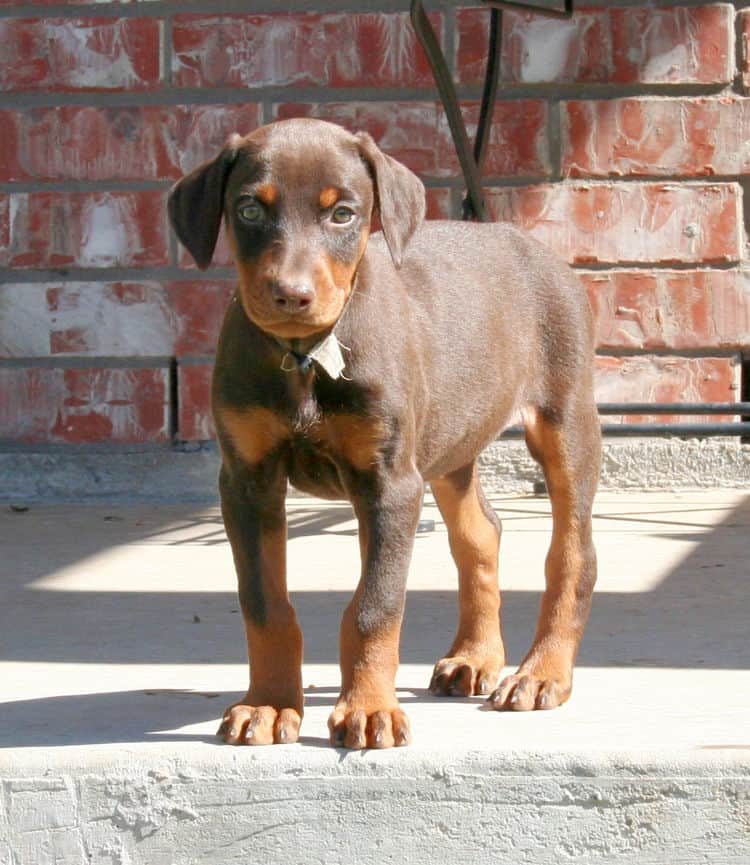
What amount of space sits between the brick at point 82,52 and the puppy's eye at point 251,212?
4040 millimetres

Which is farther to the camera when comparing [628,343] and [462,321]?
[628,343]

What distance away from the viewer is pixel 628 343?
7.48 meters

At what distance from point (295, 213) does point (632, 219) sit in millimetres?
4081

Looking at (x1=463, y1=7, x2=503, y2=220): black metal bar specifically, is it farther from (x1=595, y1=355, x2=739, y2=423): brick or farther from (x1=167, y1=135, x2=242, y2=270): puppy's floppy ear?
(x1=167, y1=135, x2=242, y2=270): puppy's floppy ear

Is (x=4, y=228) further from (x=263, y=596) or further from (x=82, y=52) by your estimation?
(x=263, y=596)

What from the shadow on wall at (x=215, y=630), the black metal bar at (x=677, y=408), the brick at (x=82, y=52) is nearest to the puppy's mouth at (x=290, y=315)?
the shadow on wall at (x=215, y=630)

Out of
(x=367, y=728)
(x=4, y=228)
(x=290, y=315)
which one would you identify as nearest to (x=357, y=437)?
(x=290, y=315)

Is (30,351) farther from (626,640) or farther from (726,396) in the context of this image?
(626,640)

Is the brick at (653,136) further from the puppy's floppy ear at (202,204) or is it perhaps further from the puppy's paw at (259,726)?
the puppy's paw at (259,726)

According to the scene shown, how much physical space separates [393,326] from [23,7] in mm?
4277

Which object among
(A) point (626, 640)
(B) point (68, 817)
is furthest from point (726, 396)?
(B) point (68, 817)

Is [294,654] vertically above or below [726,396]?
above

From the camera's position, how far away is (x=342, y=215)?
369 cm

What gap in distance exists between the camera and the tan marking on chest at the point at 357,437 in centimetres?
372
